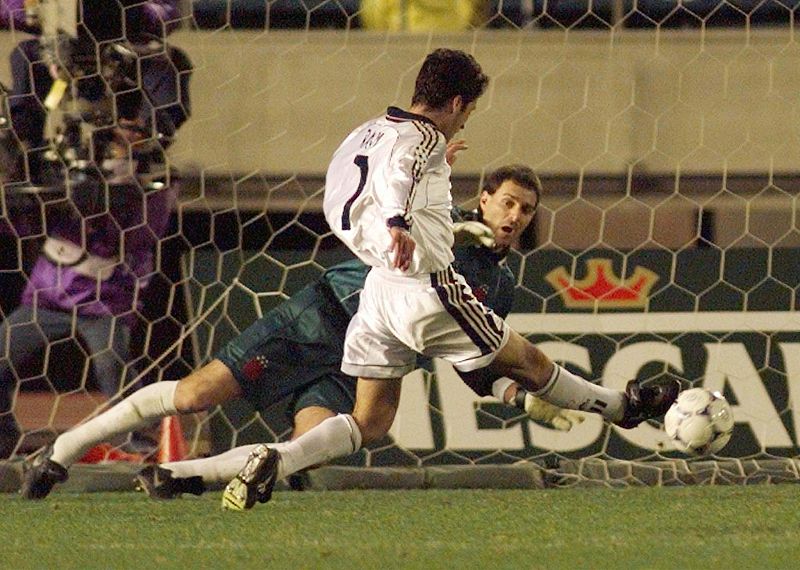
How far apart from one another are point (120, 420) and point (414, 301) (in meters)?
1.24

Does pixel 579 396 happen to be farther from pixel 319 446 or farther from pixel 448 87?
pixel 448 87

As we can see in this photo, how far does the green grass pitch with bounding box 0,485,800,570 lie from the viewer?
4.29 meters

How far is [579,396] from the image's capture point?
530 cm

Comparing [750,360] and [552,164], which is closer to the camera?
[750,360]

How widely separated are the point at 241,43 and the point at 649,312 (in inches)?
102

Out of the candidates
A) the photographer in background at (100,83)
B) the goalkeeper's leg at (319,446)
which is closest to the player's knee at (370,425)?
the goalkeeper's leg at (319,446)

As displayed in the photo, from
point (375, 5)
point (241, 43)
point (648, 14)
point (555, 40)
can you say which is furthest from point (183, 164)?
point (648, 14)

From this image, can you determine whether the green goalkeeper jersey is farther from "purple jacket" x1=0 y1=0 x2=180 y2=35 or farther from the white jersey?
"purple jacket" x1=0 y1=0 x2=180 y2=35

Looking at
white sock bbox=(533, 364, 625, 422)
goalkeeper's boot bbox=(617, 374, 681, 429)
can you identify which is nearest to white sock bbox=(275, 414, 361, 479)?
white sock bbox=(533, 364, 625, 422)

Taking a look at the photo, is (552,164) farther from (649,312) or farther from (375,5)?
(649,312)

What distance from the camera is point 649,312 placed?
6.70 metres

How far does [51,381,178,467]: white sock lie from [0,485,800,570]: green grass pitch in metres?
0.18

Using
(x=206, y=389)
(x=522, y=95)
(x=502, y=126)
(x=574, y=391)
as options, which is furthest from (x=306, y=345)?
(x=522, y=95)

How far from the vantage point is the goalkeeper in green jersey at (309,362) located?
5.73m
